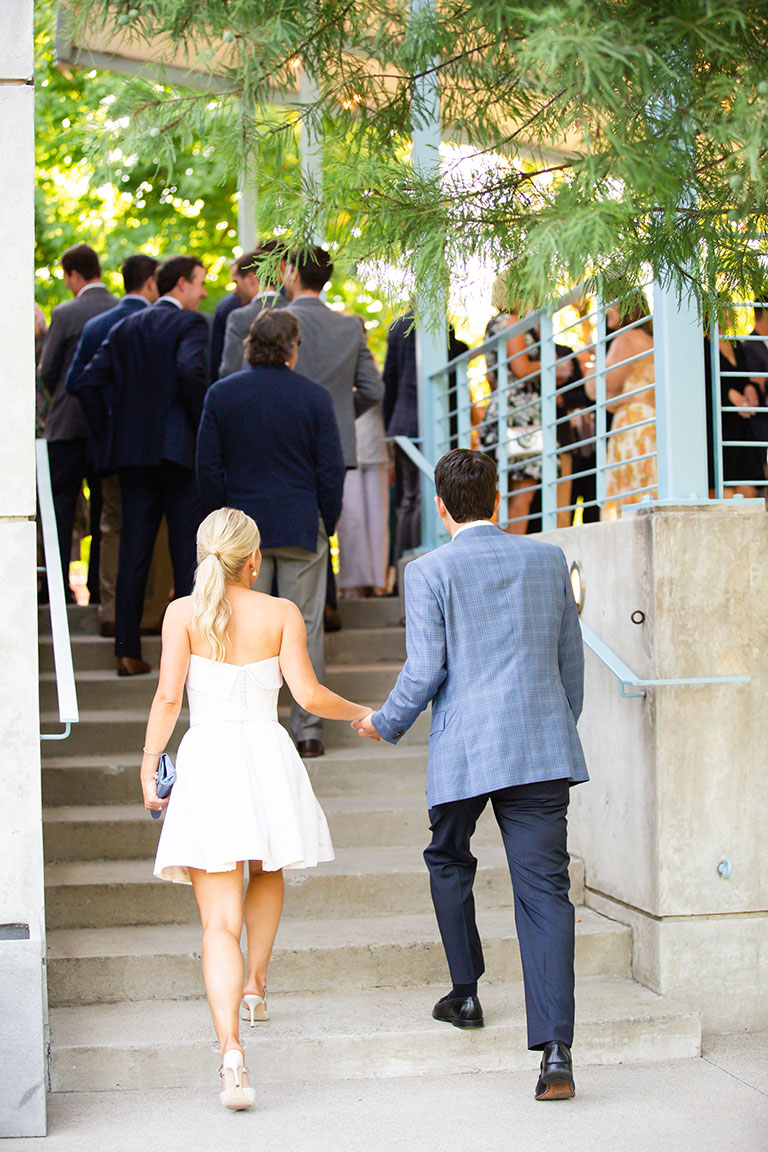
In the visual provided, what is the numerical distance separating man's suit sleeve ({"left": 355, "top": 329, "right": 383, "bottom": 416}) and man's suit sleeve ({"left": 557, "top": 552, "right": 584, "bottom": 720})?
11.6ft

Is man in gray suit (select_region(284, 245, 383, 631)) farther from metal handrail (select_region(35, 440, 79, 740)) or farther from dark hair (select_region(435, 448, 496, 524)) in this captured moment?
dark hair (select_region(435, 448, 496, 524))

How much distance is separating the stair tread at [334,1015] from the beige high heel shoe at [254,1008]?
0.05 m

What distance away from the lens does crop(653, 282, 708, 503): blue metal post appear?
5090 mm

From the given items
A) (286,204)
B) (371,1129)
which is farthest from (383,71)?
(371,1129)

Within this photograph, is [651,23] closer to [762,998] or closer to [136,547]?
[762,998]

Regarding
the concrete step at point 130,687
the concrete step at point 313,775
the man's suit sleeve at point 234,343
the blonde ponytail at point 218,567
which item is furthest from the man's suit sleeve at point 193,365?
the blonde ponytail at point 218,567

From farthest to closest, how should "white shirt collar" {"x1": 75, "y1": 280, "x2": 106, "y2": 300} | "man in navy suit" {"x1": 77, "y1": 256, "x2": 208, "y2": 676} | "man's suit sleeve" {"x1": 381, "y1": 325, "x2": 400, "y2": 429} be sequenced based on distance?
1. "man's suit sleeve" {"x1": 381, "y1": 325, "x2": 400, "y2": 429}
2. "white shirt collar" {"x1": 75, "y1": 280, "x2": 106, "y2": 300}
3. "man in navy suit" {"x1": 77, "y1": 256, "x2": 208, "y2": 676}

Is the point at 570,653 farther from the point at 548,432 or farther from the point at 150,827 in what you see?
the point at 548,432

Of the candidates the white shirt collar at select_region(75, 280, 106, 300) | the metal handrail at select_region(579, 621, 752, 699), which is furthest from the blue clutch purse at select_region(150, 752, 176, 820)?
the white shirt collar at select_region(75, 280, 106, 300)

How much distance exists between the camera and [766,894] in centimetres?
493

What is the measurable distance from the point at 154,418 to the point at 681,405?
3093 mm

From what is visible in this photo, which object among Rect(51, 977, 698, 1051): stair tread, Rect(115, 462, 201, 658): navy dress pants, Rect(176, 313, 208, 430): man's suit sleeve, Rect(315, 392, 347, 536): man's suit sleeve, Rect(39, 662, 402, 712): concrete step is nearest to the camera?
Rect(51, 977, 698, 1051): stair tread

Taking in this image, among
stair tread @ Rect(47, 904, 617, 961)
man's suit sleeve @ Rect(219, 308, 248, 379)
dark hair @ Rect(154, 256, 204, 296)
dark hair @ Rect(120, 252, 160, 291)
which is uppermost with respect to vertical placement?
dark hair @ Rect(120, 252, 160, 291)

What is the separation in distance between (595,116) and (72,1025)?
3.34 meters
